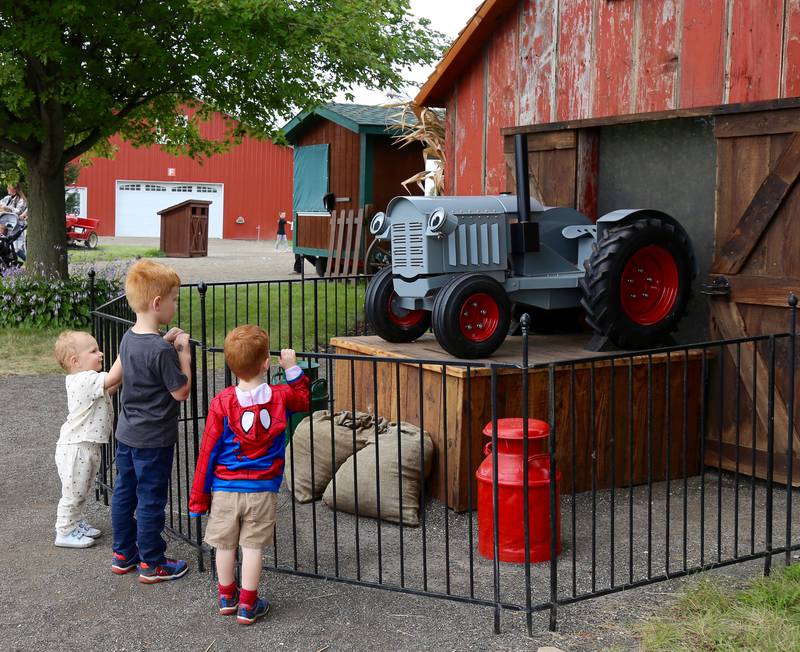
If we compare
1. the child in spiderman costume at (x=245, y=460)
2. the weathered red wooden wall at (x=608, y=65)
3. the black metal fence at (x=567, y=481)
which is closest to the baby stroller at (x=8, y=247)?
the weathered red wooden wall at (x=608, y=65)

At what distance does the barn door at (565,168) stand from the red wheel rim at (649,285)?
1395 mm

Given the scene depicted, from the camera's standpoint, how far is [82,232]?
33375mm

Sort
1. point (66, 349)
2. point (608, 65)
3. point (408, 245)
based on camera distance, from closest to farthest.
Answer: point (66, 349)
point (408, 245)
point (608, 65)

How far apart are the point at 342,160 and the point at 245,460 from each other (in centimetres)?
1581

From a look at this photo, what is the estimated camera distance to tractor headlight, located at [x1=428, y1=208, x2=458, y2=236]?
20.6 ft

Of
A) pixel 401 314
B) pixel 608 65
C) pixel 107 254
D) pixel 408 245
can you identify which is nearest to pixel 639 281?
pixel 408 245

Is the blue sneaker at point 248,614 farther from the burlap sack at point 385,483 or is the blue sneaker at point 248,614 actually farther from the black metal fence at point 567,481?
the burlap sack at point 385,483

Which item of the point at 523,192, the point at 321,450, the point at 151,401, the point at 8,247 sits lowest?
the point at 321,450

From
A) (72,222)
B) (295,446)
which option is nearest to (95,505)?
(295,446)

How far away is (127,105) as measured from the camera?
14727mm

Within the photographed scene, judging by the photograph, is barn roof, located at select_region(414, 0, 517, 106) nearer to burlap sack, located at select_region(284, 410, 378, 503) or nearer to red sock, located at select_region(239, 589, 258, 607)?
burlap sack, located at select_region(284, 410, 378, 503)

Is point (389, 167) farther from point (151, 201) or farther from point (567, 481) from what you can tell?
point (151, 201)

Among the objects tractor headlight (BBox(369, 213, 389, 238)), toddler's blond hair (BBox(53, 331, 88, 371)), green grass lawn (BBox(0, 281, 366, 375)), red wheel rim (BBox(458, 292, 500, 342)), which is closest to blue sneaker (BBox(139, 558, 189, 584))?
toddler's blond hair (BBox(53, 331, 88, 371))

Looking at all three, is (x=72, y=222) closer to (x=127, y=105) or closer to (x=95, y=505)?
(x=127, y=105)
